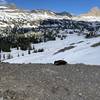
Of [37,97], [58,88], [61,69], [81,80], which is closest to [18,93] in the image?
[37,97]

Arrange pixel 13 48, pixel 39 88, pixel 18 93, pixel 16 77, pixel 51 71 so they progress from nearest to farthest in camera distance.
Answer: pixel 18 93
pixel 39 88
pixel 16 77
pixel 51 71
pixel 13 48

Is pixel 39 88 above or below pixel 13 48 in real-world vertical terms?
above

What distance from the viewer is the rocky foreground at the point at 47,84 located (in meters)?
14.5

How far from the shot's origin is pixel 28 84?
1570 cm

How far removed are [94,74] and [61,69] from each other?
203cm

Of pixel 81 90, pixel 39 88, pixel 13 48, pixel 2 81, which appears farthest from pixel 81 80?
pixel 13 48

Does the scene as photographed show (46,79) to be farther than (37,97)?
Yes

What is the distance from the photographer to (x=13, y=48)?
19975 cm

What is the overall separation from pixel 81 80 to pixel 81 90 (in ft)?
6.03

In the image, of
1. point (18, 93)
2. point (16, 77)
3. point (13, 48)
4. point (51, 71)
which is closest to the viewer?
point (18, 93)

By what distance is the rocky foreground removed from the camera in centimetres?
1448

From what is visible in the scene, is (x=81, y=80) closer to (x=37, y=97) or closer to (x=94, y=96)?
(x=94, y=96)

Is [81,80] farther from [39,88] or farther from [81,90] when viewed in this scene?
[39,88]

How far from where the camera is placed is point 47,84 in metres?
16.1
